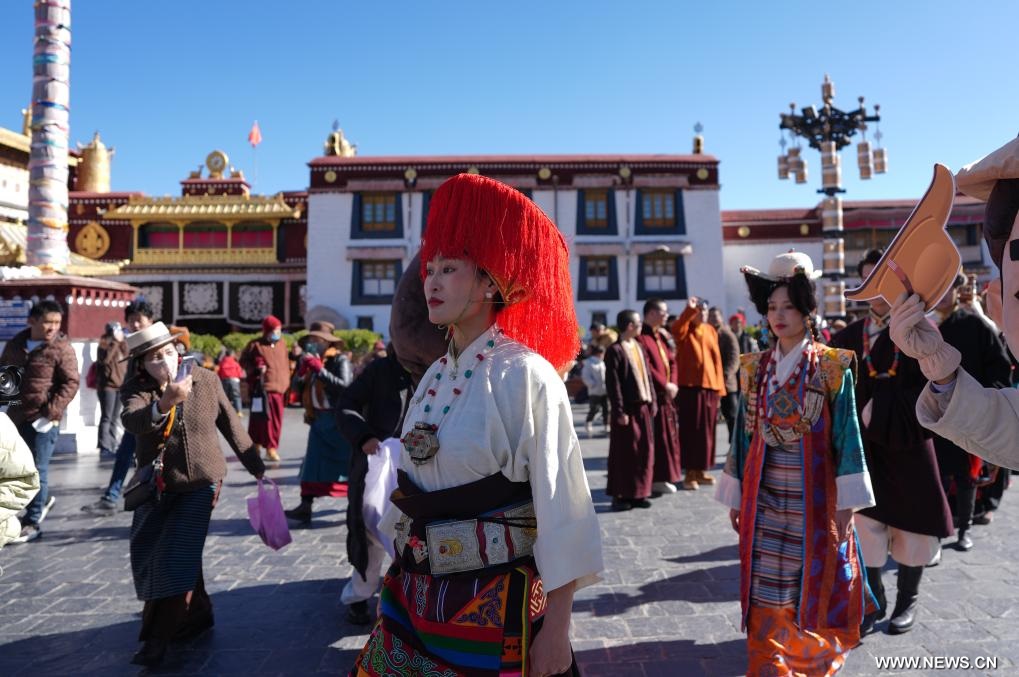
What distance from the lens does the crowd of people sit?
189 centimetres

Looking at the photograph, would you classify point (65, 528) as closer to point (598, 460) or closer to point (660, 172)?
point (598, 460)

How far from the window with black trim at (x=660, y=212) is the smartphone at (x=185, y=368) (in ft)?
88.2

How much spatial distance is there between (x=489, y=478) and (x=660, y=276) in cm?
2848

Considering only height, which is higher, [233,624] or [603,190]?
[603,190]

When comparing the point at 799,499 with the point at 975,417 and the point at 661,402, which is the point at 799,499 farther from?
the point at 661,402

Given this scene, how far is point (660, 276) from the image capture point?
96.7 ft

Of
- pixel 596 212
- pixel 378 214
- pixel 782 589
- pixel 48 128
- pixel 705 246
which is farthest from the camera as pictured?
pixel 596 212

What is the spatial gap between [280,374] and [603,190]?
22.1m

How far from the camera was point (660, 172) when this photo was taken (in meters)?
29.4

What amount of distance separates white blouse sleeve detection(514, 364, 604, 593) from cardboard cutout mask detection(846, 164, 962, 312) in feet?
2.70

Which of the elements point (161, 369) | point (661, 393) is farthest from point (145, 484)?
point (661, 393)

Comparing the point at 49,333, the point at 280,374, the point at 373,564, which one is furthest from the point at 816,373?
the point at 280,374

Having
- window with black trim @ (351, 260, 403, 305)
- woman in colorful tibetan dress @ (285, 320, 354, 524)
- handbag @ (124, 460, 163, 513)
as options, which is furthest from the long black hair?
window with black trim @ (351, 260, 403, 305)

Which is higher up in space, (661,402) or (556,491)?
(556,491)
